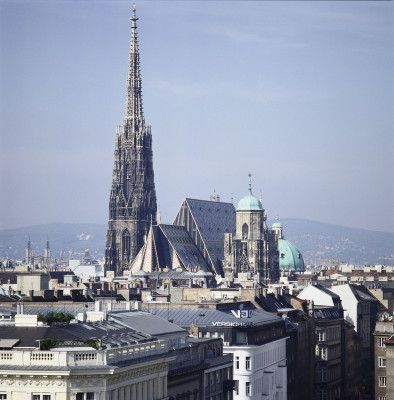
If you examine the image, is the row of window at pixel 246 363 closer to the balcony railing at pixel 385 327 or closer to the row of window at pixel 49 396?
the balcony railing at pixel 385 327

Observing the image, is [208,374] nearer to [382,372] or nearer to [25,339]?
[25,339]

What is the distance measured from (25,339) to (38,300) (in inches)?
2050

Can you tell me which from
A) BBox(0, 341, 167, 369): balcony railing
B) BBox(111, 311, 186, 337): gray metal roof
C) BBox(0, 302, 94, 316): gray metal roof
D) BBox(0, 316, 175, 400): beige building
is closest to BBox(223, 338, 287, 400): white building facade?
BBox(0, 302, 94, 316): gray metal roof

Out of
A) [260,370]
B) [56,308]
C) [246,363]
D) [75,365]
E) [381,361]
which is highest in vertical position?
[56,308]

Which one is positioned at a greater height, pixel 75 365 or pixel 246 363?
pixel 246 363

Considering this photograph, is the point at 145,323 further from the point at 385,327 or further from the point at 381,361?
the point at 385,327

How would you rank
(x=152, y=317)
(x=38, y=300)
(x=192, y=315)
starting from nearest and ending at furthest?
1. (x=152, y=317)
2. (x=192, y=315)
3. (x=38, y=300)

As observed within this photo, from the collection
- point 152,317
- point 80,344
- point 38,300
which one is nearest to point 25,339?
point 80,344

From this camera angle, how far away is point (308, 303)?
457 feet

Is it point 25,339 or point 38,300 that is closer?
point 25,339

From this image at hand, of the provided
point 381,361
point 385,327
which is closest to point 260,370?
point 381,361

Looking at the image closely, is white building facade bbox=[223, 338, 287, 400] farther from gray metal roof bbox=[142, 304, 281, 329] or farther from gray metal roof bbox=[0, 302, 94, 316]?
gray metal roof bbox=[0, 302, 94, 316]

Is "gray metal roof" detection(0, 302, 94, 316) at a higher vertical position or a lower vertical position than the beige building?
higher

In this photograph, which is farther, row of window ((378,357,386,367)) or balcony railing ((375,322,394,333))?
balcony railing ((375,322,394,333))
